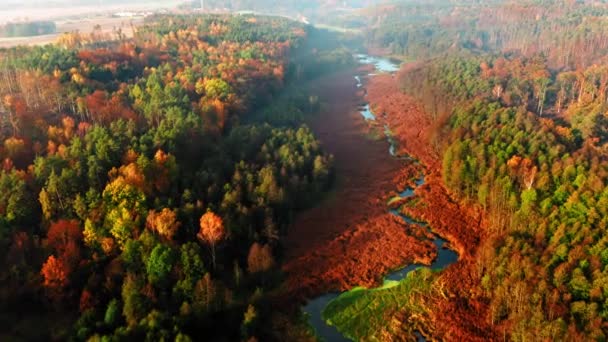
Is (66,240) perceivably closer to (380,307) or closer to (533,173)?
(380,307)

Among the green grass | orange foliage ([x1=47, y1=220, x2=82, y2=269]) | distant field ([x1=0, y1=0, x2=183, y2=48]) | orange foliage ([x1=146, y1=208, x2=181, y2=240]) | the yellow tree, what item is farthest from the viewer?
distant field ([x1=0, y1=0, x2=183, y2=48])

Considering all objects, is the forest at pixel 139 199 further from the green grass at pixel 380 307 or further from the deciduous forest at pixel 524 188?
the deciduous forest at pixel 524 188

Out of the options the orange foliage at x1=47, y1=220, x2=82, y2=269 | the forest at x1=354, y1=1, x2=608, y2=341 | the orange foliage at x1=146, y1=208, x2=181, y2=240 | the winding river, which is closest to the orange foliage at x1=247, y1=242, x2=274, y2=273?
the winding river

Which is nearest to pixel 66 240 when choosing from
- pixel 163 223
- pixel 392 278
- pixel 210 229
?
pixel 163 223

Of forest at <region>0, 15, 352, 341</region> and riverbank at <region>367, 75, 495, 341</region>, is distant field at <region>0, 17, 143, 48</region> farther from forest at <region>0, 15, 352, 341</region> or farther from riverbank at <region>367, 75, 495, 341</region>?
riverbank at <region>367, 75, 495, 341</region>

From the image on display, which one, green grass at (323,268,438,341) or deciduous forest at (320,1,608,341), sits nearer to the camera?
deciduous forest at (320,1,608,341)

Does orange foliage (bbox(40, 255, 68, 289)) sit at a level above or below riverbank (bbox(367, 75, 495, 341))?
above
